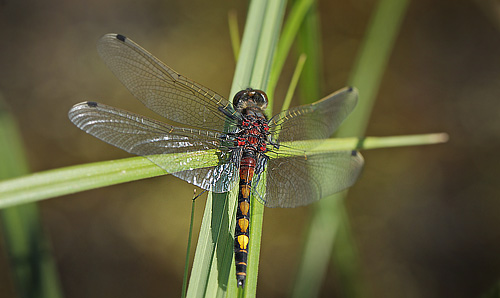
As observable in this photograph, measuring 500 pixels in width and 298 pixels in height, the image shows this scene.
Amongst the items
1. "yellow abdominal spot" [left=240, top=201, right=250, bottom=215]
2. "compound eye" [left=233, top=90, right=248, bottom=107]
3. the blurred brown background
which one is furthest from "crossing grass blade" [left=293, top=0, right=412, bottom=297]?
the blurred brown background

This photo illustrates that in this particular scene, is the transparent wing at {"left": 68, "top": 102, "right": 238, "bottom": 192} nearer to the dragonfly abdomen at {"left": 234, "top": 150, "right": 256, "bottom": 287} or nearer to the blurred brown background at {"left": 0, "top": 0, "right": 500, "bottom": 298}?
the dragonfly abdomen at {"left": 234, "top": 150, "right": 256, "bottom": 287}

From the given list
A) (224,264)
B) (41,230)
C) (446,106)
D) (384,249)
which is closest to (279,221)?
(384,249)

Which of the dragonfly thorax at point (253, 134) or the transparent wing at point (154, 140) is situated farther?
the dragonfly thorax at point (253, 134)

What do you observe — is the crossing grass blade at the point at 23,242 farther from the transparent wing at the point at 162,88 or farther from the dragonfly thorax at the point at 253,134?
the dragonfly thorax at the point at 253,134

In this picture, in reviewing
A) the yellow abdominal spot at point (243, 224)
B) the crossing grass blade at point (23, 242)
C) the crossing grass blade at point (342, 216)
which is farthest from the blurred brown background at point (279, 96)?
the yellow abdominal spot at point (243, 224)

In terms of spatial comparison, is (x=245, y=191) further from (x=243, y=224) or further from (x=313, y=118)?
(x=313, y=118)

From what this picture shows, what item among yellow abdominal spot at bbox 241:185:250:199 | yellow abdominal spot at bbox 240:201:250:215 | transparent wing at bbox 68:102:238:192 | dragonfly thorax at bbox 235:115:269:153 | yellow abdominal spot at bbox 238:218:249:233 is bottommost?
yellow abdominal spot at bbox 238:218:249:233
